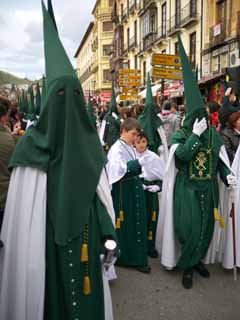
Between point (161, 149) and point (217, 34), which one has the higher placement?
point (217, 34)

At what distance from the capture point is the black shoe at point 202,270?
3953 millimetres

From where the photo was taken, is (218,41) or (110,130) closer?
(110,130)

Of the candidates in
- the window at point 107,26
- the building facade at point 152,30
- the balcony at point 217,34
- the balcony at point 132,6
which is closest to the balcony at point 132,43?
the building facade at point 152,30

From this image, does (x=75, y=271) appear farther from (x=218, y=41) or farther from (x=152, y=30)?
(x=152, y=30)

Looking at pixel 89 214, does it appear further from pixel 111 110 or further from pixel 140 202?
pixel 111 110

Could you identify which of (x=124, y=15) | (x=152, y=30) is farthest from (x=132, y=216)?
(x=124, y=15)

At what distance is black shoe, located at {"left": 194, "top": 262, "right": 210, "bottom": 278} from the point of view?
13.0 ft

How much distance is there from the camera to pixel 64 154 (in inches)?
83.3

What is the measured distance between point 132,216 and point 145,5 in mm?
30718

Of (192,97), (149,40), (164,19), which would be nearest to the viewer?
(192,97)

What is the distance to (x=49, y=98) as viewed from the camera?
210 cm

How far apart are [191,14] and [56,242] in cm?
2177

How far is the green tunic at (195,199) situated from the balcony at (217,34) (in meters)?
16.0

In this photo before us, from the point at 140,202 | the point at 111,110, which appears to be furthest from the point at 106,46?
the point at 140,202
